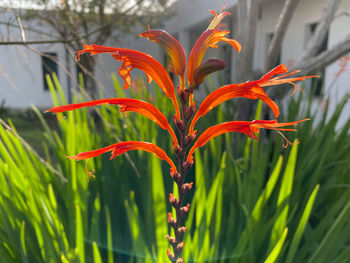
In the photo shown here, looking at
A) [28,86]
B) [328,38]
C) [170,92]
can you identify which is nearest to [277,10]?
[328,38]

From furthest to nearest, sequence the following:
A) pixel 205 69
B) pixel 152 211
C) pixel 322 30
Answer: pixel 322 30 < pixel 152 211 < pixel 205 69

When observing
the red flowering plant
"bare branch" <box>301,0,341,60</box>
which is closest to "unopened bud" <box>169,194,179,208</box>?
the red flowering plant

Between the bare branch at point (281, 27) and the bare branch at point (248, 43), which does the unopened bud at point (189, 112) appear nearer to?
the bare branch at point (248, 43)

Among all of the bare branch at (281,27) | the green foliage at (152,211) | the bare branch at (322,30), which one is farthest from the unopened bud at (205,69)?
the bare branch at (322,30)

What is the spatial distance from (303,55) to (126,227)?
0.95 metres

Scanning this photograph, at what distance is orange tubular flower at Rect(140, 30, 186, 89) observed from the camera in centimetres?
14

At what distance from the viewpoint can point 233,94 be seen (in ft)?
0.50

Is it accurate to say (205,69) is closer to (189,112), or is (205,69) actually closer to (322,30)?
(189,112)

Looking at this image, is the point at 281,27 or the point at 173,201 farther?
the point at 281,27

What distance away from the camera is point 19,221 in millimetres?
510

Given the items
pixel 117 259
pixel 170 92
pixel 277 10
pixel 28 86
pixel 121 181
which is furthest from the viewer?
pixel 28 86

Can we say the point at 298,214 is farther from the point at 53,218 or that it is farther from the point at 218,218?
the point at 53,218

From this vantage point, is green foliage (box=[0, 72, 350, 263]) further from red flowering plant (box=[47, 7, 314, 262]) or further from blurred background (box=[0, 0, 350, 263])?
red flowering plant (box=[47, 7, 314, 262])

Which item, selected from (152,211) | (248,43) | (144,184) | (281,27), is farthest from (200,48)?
(281,27)
